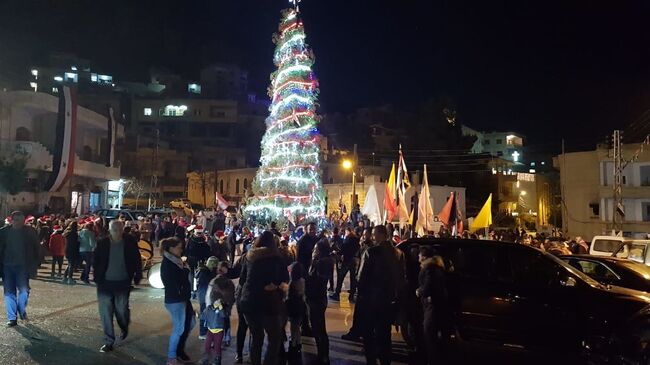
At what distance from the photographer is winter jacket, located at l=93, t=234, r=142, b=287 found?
7.23 metres

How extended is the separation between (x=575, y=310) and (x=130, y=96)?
247ft

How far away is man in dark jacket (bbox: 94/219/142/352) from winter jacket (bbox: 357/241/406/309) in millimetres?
3477

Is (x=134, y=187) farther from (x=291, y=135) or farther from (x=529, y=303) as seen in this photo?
(x=529, y=303)

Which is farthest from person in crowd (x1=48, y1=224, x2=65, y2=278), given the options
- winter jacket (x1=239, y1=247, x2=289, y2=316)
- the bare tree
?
the bare tree

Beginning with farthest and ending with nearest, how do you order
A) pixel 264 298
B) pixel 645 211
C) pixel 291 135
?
1. pixel 645 211
2. pixel 291 135
3. pixel 264 298

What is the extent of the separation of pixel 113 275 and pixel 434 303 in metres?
4.61

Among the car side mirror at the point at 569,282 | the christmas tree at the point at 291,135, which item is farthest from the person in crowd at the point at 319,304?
the christmas tree at the point at 291,135

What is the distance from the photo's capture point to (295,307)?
7016 mm

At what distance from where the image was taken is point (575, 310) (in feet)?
23.6

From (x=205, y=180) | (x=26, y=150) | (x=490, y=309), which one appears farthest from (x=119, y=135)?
(x=490, y=309)

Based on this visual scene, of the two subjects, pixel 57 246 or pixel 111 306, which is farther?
pixel 57 246

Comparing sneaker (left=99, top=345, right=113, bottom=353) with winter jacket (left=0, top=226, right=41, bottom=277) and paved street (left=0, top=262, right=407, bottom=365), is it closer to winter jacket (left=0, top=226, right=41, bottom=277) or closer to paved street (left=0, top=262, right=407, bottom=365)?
paved street (left=0, top=262, right=407, bottom=365)

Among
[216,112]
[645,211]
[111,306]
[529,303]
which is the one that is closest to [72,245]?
[111,306]

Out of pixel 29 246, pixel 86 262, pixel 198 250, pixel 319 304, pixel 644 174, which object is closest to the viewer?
pixel 319 304
